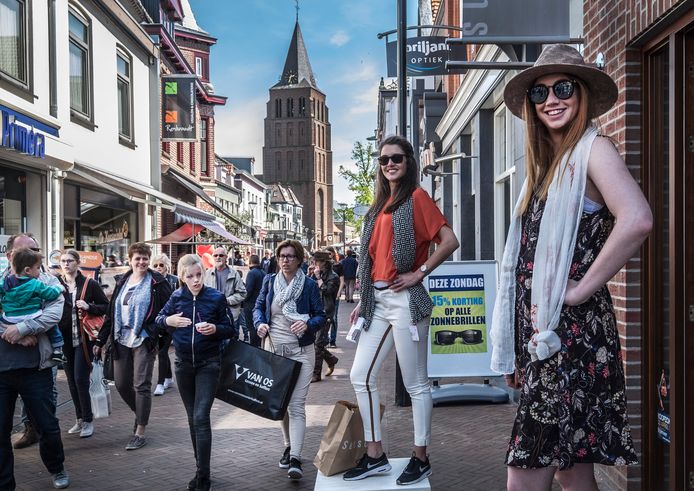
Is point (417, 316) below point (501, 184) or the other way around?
below

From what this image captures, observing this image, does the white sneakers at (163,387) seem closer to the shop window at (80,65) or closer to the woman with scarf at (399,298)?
the woman with scarf at (399,298)

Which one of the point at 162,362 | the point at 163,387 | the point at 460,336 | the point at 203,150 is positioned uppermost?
the point at 203,150

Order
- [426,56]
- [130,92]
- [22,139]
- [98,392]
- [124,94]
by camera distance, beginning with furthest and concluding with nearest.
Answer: [130,92] → [124,94] → [426,56] → [22,139] → [98,392]

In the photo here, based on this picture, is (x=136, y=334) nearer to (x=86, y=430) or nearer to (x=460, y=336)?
(x=86, y=430)

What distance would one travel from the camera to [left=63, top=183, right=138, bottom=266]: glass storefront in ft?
47.6

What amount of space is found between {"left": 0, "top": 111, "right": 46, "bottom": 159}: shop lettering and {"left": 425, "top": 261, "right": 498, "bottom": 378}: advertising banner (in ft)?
22.1

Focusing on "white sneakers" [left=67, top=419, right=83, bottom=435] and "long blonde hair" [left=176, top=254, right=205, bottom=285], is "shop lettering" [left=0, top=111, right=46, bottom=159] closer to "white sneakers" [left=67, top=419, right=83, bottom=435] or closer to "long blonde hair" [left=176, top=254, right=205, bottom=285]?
"white sneakers" [left=67, top=419, right=83, bottom=435]

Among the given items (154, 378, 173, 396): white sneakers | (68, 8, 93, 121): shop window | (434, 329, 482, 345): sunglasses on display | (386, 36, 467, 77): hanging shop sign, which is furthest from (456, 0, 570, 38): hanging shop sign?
(68, 8, 93, 121): shop window

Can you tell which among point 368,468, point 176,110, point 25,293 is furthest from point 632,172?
point 176,110

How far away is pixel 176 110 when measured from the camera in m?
20.7

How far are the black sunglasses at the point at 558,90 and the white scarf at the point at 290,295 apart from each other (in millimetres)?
3503

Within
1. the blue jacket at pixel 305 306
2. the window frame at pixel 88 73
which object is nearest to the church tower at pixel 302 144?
the window frame at pixel 88 73

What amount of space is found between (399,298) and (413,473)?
1.03 m

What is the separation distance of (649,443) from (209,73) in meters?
37.9
